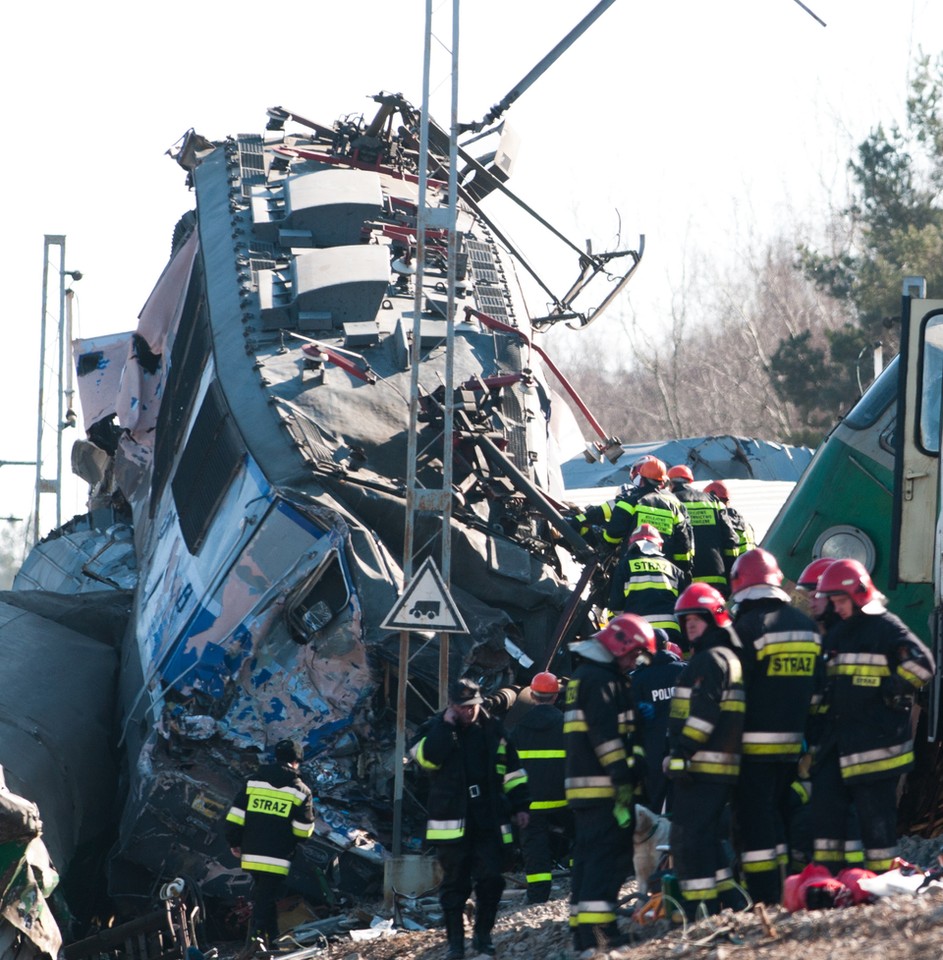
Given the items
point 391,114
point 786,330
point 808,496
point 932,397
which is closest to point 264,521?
point 808,496

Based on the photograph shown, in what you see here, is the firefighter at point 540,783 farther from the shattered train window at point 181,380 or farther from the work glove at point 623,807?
the shattered train window at point 181,380

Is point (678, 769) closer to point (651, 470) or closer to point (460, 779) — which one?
point (460, 779)

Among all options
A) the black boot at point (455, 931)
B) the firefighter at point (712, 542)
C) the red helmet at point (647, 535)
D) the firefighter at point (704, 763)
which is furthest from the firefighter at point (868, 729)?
the firefighter at point (712, 542)

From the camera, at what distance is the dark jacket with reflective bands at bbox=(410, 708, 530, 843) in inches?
351

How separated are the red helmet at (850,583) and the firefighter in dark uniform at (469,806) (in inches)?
87.9

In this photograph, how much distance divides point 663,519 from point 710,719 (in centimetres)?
404

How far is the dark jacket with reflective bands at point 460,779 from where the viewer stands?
351 inches

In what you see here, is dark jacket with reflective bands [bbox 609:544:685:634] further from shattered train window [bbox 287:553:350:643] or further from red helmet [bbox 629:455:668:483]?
shattered train window [bbox 287:553:350:643]

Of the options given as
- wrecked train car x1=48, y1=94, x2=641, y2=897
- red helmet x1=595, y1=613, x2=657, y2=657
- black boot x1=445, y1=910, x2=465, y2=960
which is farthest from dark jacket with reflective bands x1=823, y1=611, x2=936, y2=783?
wrecked train car x1=48, y1=94, x2=641, y2=897

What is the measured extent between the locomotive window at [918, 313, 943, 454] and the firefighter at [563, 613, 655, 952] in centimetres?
274

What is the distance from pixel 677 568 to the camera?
443 inches

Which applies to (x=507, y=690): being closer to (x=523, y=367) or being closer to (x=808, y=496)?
(x=808, y=496)

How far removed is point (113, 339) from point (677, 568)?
30.4ft

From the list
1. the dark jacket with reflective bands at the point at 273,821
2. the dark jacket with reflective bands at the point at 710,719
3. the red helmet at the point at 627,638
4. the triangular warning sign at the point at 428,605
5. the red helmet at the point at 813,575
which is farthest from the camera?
the triangular warning sign at the point at 428,605
